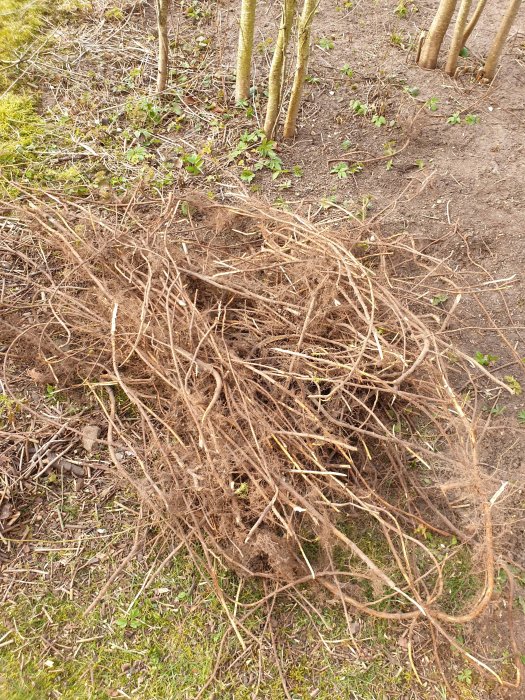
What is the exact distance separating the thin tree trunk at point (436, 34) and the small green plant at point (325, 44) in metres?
0.70

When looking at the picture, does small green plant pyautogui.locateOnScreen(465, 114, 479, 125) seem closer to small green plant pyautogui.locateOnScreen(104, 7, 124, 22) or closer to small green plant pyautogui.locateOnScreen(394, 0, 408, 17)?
small green plant pyautogui.locateOnScreen(394, 0, 408, 17)

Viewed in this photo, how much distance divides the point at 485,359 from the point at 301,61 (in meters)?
Answer: 2.11

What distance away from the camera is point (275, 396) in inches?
87.8

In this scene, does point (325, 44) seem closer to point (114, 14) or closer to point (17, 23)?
point (114, 14)

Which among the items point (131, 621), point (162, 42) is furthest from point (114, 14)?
point (131, 621)

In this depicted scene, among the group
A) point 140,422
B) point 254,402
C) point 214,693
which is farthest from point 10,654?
point 254,402

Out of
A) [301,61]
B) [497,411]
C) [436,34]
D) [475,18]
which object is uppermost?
[475,18]

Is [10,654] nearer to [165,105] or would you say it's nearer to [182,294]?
[182,294]

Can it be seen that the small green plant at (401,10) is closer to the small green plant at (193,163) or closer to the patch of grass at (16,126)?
the small green plant at (193,163)

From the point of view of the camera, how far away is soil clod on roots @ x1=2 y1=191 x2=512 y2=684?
2.00 meters

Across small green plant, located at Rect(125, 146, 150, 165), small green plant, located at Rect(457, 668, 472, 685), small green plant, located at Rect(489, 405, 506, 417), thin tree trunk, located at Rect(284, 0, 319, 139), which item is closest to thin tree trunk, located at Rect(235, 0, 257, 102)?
thin tree trunk, located at Rect(284, 0, 319, 139)

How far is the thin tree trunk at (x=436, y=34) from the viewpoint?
12.1ft

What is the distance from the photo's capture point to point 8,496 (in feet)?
6.97

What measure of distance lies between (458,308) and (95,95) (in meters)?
2.90
